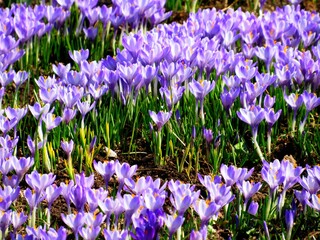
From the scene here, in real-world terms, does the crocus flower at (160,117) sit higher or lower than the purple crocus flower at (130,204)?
higher

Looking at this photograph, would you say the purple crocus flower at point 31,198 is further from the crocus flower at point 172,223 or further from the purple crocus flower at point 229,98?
the purple crocus flower at point 229,98

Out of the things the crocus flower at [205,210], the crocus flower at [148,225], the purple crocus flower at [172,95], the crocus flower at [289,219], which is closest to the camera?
the crocus flower at [148,225]

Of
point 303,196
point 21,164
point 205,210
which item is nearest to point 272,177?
point 303,196

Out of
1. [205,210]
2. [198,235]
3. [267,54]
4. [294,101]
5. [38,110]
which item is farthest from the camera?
[267,54]

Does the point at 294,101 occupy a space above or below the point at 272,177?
above

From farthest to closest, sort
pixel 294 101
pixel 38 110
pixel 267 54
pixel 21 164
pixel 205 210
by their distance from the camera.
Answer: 1. pixel 267 54
2. pixel 294 101
3. pixel 38 110
4. pixel 21 164
5. pixel 205 210

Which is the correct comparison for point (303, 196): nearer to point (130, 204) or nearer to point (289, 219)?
point (289, 219)

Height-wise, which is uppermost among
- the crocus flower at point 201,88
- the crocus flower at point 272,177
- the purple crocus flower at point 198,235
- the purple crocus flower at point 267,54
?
the purple crocus flower at point 267,54

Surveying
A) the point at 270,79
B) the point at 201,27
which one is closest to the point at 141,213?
the point at 270,79

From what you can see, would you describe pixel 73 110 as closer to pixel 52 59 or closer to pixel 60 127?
pixel 60 127

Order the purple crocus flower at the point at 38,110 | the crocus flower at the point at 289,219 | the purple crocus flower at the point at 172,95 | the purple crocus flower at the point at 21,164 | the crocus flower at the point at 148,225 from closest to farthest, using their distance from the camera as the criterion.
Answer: the crocus flower at the point at 148,225 < the crocus flower at the point at 289,219 < the purple crocus flower at the point at 21,164 < the purple crocus flower at the point at 38,110 < the purple crocus flower at the point at 172,95

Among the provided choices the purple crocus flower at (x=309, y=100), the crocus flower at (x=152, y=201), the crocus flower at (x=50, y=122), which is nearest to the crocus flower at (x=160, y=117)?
the crocus flower at (x=50, y=122)
